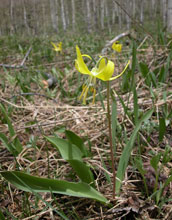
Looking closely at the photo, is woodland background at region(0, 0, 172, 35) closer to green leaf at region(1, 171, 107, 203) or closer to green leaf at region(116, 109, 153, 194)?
green leaf at region(116, 109, 153, 194)

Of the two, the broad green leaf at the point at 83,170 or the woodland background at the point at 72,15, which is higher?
the woodland background at the point at 72,15

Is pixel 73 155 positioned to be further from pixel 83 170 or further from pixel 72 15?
pixel 72 15

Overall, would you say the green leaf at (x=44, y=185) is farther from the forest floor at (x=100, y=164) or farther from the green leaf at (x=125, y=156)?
the green leaf at (x=125, y=156)

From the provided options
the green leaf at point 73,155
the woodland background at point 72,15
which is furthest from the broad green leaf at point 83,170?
the woodland background at point 72,15

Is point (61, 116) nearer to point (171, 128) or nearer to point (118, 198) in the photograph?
point (171, 128)

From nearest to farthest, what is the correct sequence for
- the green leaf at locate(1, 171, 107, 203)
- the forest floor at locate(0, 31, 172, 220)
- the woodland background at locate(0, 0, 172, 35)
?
the green leaf at locate(1, 171, 107, 203) < the forest floor at locate(0, 31, 172, 220) < the woodland background at locate(0, 0, 172, 35)

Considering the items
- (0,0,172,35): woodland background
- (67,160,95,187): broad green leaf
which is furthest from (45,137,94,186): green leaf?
(0,0,172,35): woodland background

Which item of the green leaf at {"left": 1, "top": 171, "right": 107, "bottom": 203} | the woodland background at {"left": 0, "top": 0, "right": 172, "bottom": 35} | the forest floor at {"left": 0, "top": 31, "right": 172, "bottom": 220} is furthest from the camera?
the woodland background at {"left": 0, "top": 0, "right": 172, "bottom": 35}

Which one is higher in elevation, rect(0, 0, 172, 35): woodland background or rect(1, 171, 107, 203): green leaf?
rect(0, 0, 172, 35): woodland background

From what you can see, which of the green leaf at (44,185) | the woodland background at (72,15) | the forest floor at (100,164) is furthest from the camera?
the woodland background at (72,15)
